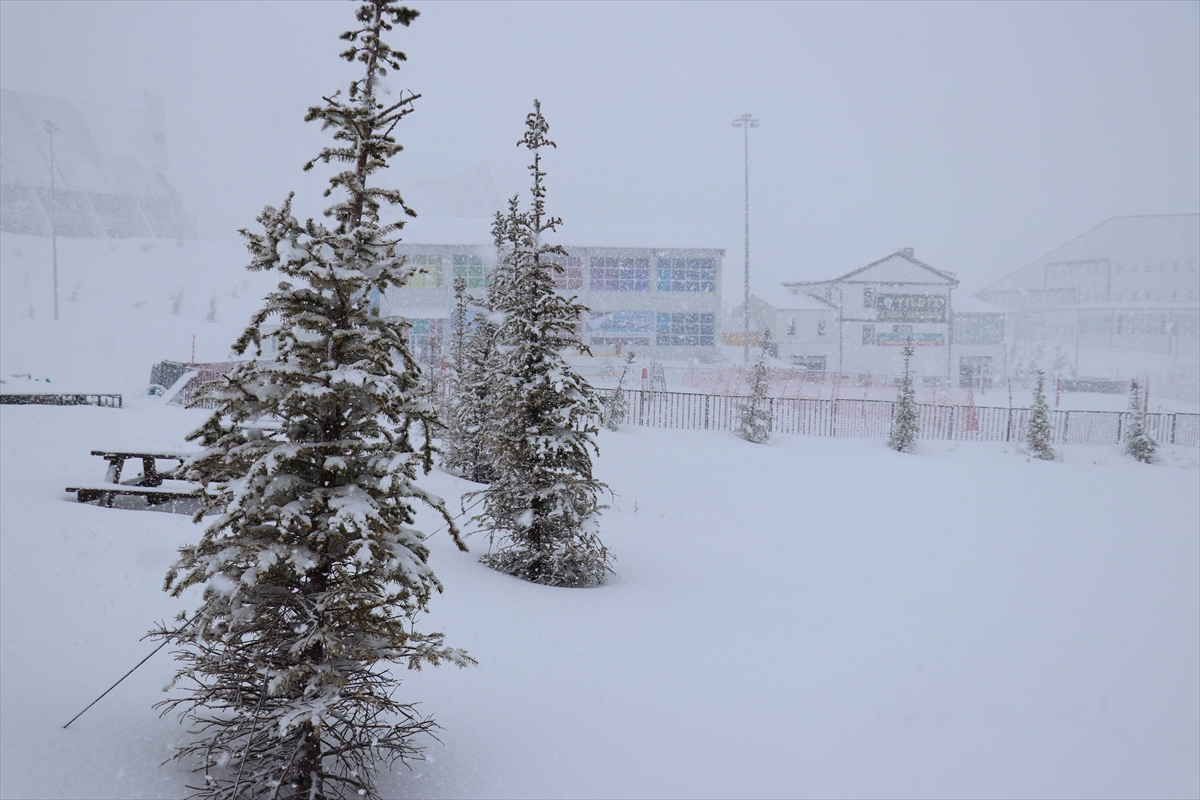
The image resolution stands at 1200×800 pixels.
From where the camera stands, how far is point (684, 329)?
44.4 m

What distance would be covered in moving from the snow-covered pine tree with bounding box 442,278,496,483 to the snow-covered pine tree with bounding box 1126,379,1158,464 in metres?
20.8

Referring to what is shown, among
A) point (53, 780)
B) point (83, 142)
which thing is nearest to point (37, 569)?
point (53, 780)

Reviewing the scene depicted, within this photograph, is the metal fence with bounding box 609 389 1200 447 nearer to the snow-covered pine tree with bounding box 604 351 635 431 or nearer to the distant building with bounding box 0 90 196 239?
the snow-covered pine tree with bounding box 604 351 635 431

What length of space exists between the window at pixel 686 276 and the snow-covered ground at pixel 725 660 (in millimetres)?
31464

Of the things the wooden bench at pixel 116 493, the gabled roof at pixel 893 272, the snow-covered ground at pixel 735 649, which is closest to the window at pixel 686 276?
the gabled roof at pixel 893 272

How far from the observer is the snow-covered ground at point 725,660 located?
15.4 ft

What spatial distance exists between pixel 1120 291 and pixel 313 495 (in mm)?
86823

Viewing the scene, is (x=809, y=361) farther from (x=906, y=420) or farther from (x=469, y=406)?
(x=469, y=406)

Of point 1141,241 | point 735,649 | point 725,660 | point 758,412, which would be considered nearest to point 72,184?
point 758,412

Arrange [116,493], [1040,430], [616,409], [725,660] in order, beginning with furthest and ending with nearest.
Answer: [1040,430] < [616,409] < [116,493] < [725,660]

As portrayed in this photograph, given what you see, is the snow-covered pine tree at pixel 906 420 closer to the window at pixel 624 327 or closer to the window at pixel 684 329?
the window at pixel 684 329

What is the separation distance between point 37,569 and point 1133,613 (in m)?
13.4

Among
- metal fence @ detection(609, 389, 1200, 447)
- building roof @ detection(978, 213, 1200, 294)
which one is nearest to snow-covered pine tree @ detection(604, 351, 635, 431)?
metal fence @ detection(609, 389, 1200, 447)

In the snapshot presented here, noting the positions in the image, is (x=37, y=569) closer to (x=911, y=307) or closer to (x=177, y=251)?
(x=911, y=307)
